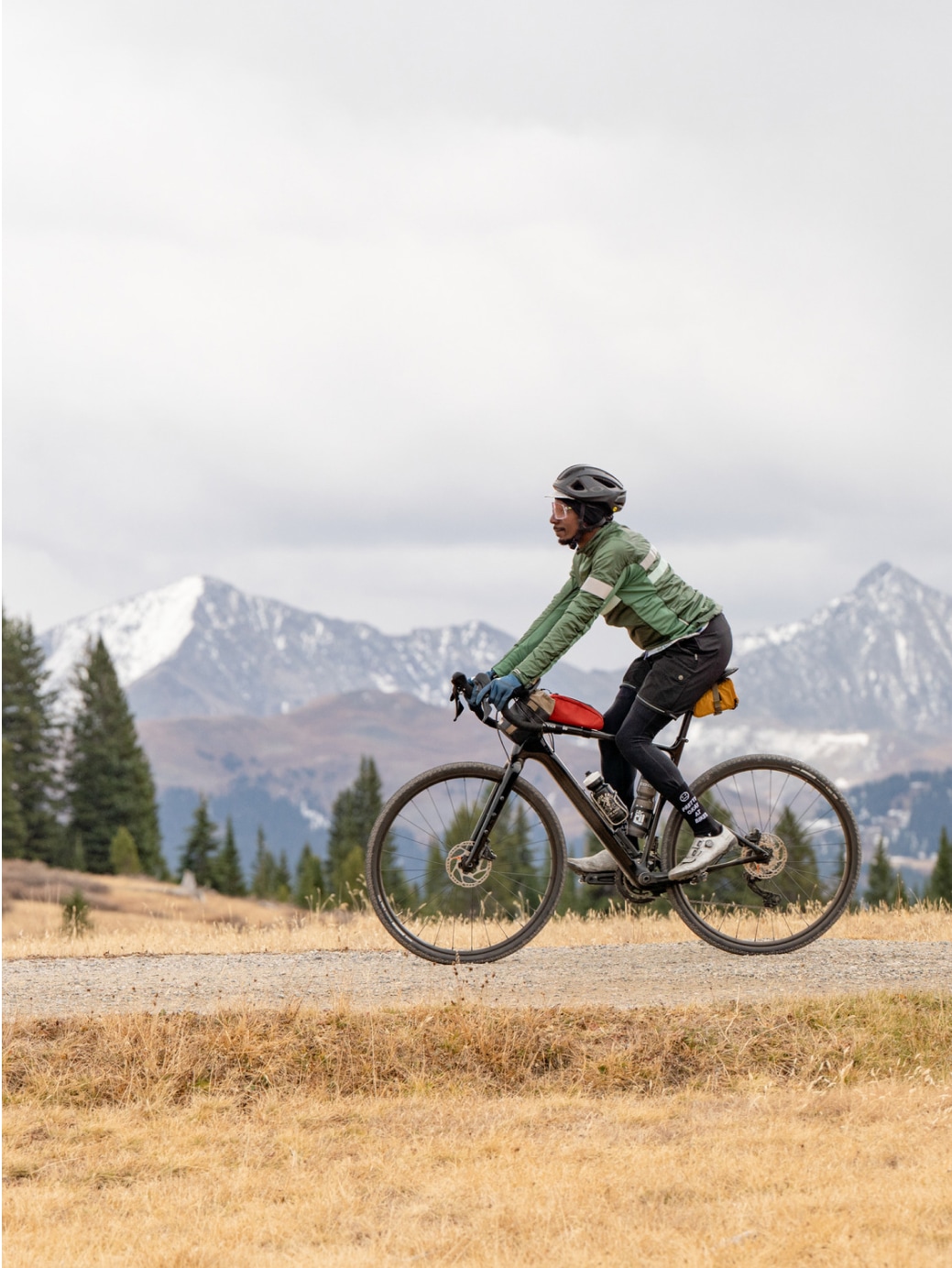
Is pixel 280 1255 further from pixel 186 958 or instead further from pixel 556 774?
pixel 186 958

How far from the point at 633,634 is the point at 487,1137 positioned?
12.1 feet

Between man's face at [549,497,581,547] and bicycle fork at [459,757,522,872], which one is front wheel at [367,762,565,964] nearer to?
bicycle fork at [459,757,522,872]

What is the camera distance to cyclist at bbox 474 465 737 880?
8352 millimetres

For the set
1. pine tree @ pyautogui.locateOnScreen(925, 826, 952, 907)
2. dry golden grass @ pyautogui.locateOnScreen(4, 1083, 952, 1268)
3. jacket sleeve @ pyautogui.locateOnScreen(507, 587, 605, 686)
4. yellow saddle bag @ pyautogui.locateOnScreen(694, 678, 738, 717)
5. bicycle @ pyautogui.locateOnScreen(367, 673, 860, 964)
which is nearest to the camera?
dry golden grass @ pyautogui.locateOnScreen(4, 1083, 952, 1268)

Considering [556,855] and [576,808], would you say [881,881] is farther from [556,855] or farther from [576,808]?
[576,808]

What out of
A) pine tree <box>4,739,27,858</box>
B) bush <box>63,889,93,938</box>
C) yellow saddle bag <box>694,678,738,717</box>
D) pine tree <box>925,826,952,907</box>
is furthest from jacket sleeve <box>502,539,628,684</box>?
pine tree <box>925,826,952,907</box>

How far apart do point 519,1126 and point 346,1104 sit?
40.4 inches

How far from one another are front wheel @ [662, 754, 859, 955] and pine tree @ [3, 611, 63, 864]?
231 ft

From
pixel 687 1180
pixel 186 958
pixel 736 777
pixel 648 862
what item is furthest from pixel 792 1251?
pixel 186 958

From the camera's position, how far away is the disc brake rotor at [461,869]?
848 centimetres

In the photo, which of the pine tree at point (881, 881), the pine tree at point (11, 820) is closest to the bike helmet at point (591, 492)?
the pine tree at point (11, 820)

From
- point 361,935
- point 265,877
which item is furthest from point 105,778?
point 361,935

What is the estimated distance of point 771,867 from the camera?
8930 millimetres

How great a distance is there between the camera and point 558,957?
9430 mm
